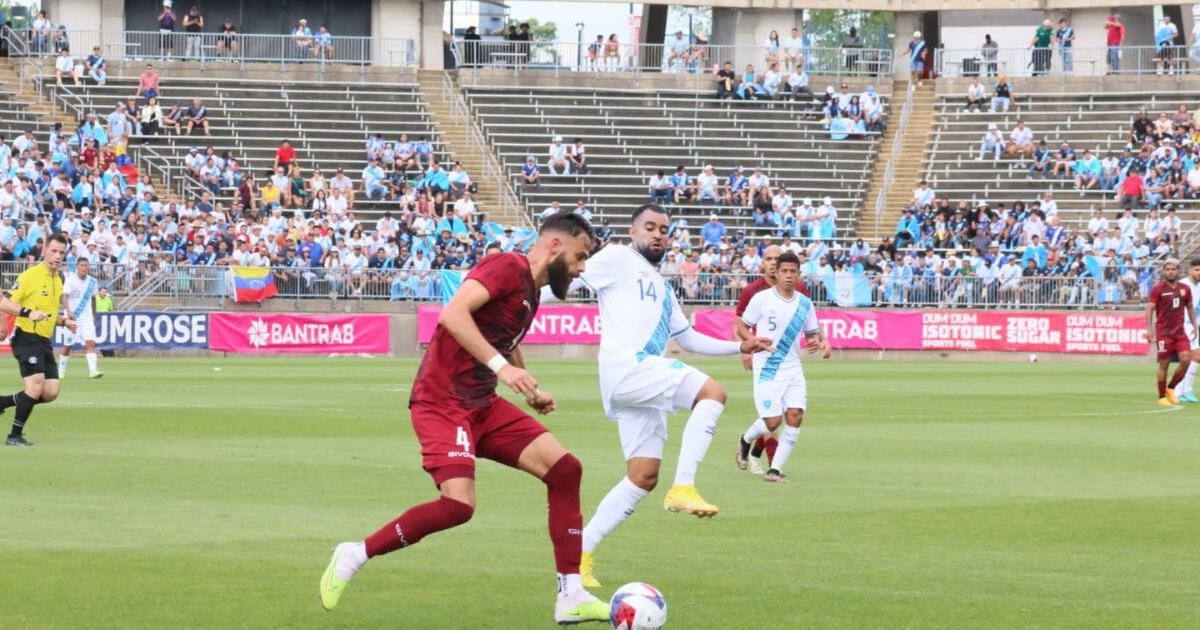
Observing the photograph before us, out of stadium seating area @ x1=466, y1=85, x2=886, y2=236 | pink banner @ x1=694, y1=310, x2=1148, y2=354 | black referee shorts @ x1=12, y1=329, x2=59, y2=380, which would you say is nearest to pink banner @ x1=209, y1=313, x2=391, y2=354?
pink banner @ x1=694, y1=310, x2=1148, y2=354

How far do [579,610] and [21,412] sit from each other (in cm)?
1178

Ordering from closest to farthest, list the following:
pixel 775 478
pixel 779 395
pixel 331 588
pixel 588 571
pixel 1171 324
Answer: pixel 331 588 < pixel 588 571 < pixel 775 478 < pixel 779 395 < pixel 1171 324

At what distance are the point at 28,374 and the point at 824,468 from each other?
320 inches

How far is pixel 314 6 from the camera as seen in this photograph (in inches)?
2468

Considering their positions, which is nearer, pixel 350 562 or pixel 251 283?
pixel 350 562

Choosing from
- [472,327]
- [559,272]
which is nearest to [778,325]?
[559,272]

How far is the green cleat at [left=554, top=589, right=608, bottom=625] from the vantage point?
9070 millimetres

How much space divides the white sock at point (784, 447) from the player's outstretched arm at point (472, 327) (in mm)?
8195

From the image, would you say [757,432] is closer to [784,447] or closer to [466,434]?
[784,447]

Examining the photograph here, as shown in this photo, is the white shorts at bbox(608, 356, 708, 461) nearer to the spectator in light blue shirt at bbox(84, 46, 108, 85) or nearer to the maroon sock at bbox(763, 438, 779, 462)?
the maroon sock at bbox(763, 438, 779, 462)

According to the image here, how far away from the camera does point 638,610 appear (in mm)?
8836

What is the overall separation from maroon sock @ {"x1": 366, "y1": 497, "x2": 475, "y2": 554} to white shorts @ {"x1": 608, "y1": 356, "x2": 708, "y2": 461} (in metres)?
2.15

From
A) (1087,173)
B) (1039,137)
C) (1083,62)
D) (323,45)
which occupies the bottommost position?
(1087,173)

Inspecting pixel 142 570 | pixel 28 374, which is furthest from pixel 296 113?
pixel 142 570
